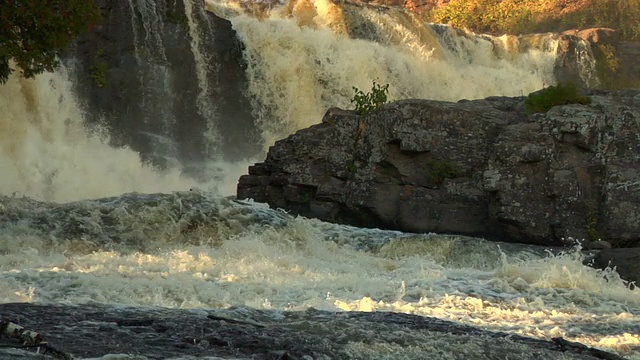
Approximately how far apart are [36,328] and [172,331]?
40.1 inches

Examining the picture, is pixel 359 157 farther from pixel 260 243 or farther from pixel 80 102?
pixel 80 102

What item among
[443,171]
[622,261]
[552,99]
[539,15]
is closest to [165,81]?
[443,171]

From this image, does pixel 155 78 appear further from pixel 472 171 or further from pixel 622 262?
pixel 622 262

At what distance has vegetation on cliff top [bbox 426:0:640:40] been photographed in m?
42.1

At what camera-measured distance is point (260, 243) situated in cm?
1487

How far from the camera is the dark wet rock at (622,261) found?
13348mm

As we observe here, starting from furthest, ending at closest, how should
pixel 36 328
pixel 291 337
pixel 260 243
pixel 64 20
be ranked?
1. pixel 260 243
2. pixel 64 20
3. pixel 291 337
4. pixel 36 328

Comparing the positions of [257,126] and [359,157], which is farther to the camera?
[257,126]

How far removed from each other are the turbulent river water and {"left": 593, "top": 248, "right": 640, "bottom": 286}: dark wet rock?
27 cm

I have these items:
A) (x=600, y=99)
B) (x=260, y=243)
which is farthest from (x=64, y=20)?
(x=600, y=99)

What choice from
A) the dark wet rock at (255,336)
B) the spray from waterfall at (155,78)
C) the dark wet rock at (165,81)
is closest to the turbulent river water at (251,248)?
the dark wet rock at (165,81)

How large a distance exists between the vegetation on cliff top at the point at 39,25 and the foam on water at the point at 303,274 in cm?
271

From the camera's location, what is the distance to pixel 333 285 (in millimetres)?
11734

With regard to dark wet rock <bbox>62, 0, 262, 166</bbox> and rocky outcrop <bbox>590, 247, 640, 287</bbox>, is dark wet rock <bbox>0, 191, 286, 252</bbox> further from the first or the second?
dark wet rock <bbox>62, 0, 262, 166</bbox>
